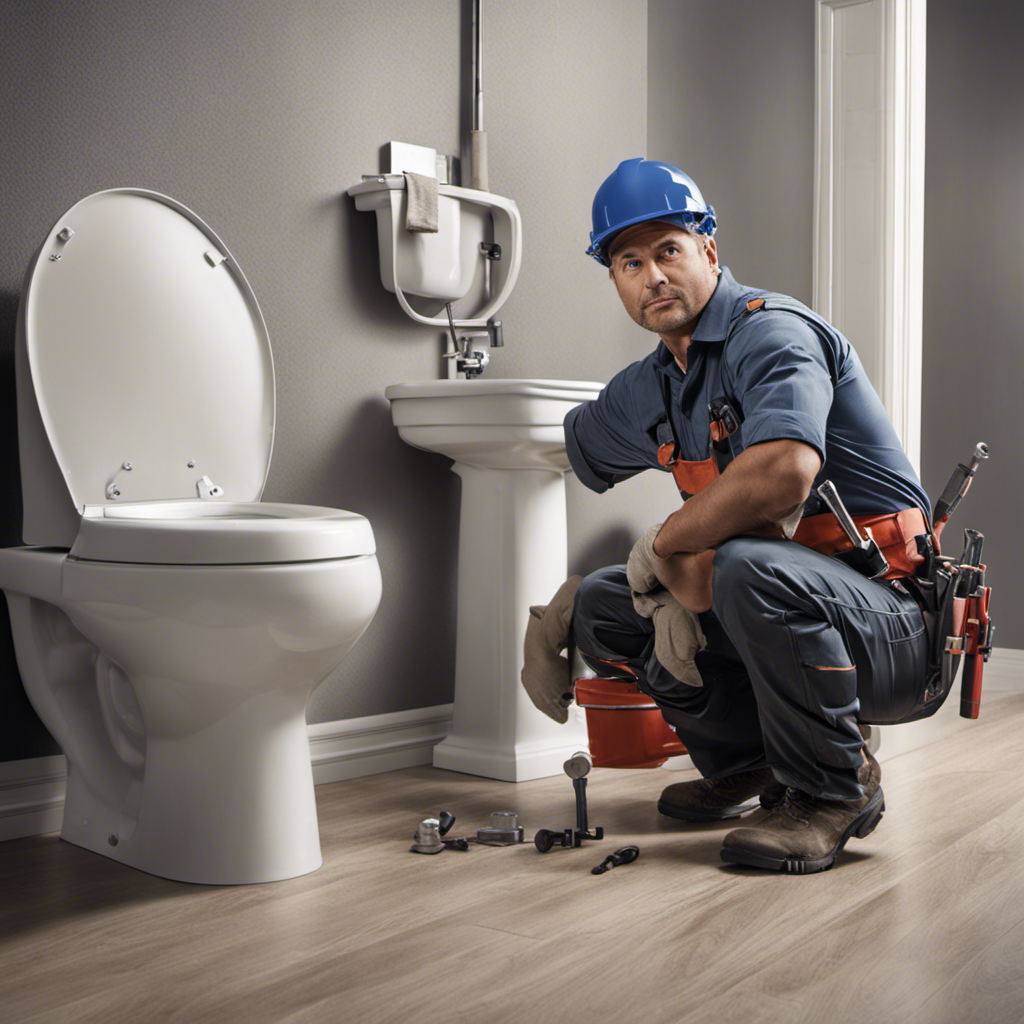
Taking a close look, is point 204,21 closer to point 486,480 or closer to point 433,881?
point 486,480

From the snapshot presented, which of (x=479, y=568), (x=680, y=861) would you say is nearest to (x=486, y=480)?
(x=479, y=568)

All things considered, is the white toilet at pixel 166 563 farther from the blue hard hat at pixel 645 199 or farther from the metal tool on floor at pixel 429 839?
the blue hard hat at pixel 645 199

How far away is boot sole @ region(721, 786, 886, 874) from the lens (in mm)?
1623

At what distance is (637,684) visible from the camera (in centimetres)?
192

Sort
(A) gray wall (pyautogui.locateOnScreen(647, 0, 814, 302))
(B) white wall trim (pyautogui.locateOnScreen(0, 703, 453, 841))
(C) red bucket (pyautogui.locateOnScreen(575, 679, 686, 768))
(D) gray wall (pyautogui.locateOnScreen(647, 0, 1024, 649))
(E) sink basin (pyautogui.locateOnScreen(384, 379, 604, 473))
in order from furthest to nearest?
(D) gray wall (pyautogui.locateOnScreen(647, 0, 1024, 649)) → (A) gray wall (pyautogui.locateOnScreen(647, 0, 814, 302)) → (E) sink basin (pyautogui.locateOnScreen(384, 379, 604, 473)) → (C) red bucket (pyautogui.locateOnScreen(575, 679, 686, 768)) → (B) white wall trim (pyautogui.locateOnScreen(0, 703, 453, 841))

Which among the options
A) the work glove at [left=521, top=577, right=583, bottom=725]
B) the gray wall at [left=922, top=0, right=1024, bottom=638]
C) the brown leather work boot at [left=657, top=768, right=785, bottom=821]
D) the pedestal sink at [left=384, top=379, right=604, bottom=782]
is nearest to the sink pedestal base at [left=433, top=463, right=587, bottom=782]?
the pedestal sink at [left=384, top=379, right=604, bottom=782]

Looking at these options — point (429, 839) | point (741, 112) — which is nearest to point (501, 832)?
point (429, 839)

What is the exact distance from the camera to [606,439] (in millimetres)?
2008

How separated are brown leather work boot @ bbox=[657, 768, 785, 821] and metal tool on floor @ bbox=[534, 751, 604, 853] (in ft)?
0.58

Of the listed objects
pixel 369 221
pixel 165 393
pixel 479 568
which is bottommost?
pixel 479 568

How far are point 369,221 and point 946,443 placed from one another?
2048mm

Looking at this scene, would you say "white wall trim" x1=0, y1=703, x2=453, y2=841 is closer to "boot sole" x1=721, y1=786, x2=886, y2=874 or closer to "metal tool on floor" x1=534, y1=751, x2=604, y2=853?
"metal tool on floor" x1=534, y1=751, x2=604, y2=853

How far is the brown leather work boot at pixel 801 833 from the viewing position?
163cm

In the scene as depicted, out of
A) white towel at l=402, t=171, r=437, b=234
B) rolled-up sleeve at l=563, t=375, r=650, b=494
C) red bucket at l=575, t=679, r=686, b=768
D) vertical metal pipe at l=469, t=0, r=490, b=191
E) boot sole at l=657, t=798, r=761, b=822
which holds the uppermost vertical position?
vertical metal pipe at l=469, t=0, r=490, b=191
